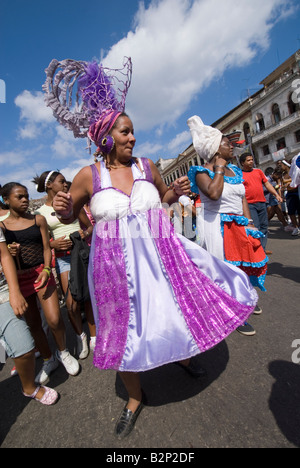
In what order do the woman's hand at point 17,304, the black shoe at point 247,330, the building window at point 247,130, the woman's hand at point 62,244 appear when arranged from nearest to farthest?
the woman's hand at point 17,304
the black shoe at point 247,330
the woman's hand at point 62,244
the building window at point 247,130

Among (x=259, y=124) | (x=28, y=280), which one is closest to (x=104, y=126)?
(x=28, y=280)

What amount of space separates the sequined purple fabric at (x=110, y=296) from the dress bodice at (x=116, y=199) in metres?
0.08

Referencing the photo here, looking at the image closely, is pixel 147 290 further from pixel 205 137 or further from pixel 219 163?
pixel 205 137

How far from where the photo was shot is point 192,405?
168 cm

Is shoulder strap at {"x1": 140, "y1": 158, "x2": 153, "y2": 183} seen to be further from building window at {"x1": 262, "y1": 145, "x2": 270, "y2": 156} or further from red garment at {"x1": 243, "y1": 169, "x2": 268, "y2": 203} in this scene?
building window at {"x1": 262, "y1": 145, "x2": 270, "y2": 156}

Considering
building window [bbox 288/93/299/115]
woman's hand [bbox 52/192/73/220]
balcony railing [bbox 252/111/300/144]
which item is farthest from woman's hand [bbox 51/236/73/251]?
building window [bbox 288/93/299/115]

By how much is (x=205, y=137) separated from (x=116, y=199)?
1.28 m

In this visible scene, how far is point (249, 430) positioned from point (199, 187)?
1.85 metres

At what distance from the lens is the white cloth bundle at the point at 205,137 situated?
2291 millimetres

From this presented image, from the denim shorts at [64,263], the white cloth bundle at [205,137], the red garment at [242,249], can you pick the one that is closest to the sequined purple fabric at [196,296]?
the red garment at [242,249]

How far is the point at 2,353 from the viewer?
2.05 metres

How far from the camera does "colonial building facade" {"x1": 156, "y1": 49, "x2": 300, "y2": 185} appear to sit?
2392 cm

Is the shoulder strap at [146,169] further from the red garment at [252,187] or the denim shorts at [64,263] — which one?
the red garment at [252,187]

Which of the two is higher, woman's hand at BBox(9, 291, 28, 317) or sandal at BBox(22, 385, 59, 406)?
woman's hand at BBox(9, 291, 28, 317)
